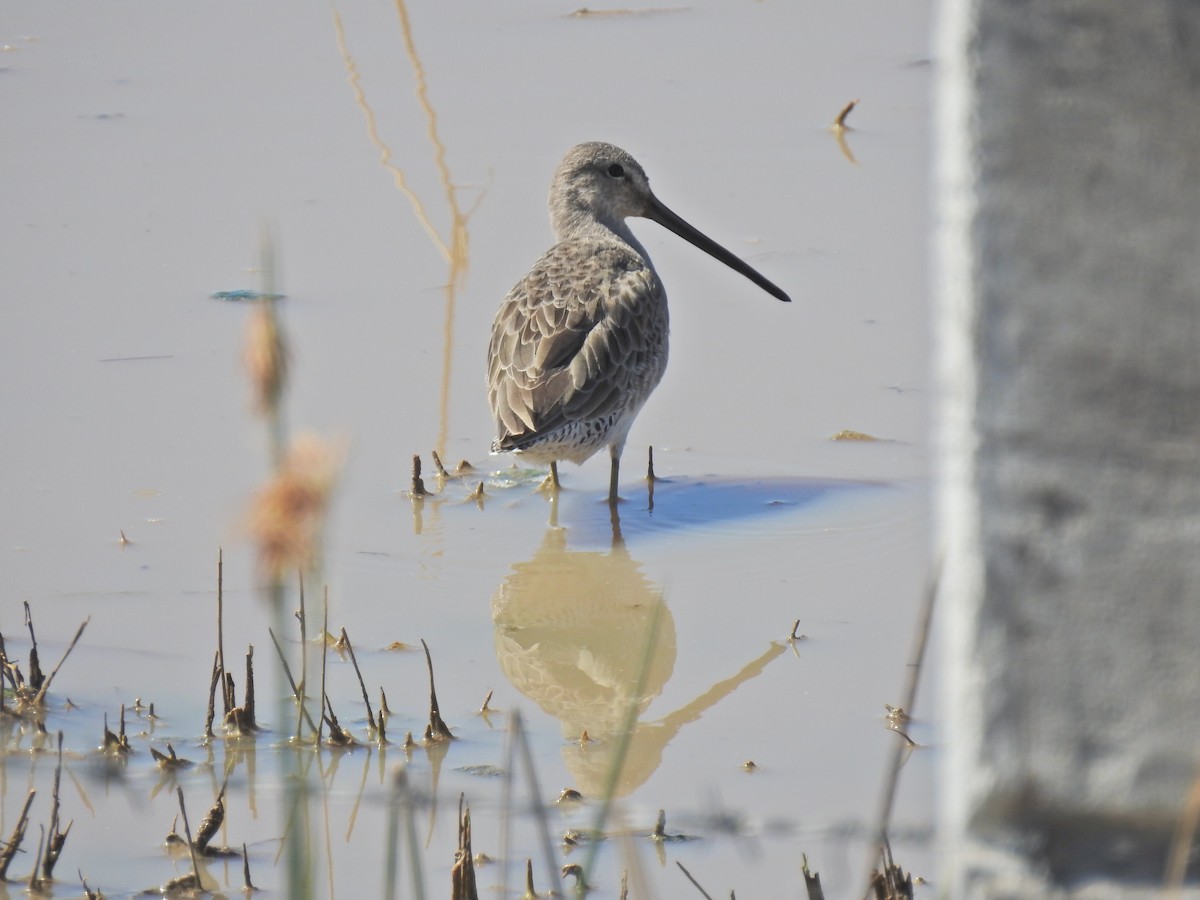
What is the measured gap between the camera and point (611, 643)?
4.22m

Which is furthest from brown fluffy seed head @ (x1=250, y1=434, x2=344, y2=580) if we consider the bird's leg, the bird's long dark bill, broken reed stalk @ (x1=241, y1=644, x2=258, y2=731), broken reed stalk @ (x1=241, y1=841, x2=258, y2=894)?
the bird's long dark bill

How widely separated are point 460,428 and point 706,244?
1411mm

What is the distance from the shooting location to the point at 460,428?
18.4 feet

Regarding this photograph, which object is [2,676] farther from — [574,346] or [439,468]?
[574,346]

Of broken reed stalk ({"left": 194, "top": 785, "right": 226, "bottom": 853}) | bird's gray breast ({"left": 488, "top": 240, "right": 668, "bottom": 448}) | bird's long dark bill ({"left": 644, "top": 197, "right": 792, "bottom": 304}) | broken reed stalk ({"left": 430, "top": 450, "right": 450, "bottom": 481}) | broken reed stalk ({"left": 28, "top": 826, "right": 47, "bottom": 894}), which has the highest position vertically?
bird's long dark bill ({"left": 644, "top": 197, "right": 792, "bottom": 304})

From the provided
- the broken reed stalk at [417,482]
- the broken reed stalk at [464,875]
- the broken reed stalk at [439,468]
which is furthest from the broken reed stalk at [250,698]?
the broken reed stalk at [439,468]

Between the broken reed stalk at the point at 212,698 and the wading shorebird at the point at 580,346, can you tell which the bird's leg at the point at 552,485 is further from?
the broken reed stalk at the point at 212,698

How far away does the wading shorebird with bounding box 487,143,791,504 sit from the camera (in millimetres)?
5230

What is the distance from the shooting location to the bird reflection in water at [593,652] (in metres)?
3.54

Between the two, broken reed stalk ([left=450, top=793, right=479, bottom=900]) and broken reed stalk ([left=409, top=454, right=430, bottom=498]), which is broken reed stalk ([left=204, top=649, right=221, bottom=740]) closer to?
broken reed stalk ([left=450, top=793, right=479, bottom=900])

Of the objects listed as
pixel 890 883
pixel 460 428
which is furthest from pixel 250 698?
pixel 460 428

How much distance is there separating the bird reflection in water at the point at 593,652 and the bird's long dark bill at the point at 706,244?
145cm

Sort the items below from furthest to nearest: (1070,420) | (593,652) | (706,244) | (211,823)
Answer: (706,244)
(593,652)
(211,823)
(1070,420)

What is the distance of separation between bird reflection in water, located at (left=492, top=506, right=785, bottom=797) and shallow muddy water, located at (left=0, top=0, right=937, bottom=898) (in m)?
0.01
